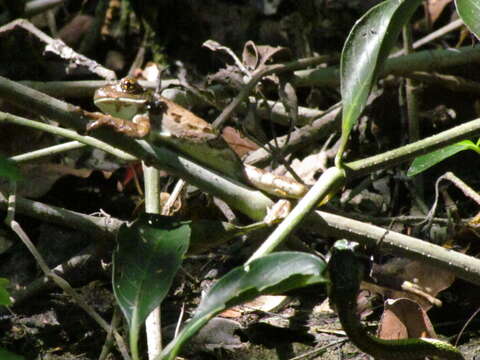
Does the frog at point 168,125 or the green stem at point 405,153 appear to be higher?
the green stem at point 405,153

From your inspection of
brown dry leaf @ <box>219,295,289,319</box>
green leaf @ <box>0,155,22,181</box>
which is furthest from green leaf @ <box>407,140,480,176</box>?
green leaf @ <box>0,155,22,181</box>

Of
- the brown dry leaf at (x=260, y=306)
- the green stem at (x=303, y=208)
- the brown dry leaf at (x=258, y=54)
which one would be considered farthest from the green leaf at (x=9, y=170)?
the brown dry leaf at (x=258, y=54)

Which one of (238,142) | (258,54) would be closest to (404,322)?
(258,54)

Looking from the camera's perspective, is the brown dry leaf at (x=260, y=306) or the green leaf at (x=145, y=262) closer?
the green leaf at (x=145, y=262)

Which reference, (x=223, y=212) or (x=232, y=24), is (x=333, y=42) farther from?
(x=223, y=212)

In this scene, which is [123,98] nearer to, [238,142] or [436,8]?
[238,142]

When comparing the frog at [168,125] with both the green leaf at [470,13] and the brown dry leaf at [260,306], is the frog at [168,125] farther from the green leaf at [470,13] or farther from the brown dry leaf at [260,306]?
the green leaf at [470,13]
